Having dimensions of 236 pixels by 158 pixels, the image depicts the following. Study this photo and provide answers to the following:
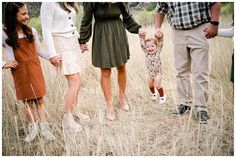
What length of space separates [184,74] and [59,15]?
1.21 meters

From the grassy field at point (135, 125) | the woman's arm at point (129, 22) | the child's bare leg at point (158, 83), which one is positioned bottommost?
the grassy field at point (135, 125)

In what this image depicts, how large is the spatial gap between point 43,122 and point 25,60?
0.53m

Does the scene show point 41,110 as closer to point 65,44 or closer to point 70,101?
point 70,101

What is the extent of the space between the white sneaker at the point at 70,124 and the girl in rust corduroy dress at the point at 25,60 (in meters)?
0.19

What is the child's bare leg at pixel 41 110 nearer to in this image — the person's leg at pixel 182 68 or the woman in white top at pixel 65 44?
the woman in white top at pixel 65 44

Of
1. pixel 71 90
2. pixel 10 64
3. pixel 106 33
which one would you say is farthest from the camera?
pixel 106 33

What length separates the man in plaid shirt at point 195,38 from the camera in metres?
3.26

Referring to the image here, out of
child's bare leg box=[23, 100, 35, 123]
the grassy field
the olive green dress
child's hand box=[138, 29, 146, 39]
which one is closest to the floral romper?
child's hand box=[138, 29, 146, 39]

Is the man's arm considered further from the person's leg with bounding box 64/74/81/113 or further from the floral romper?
the person's leg with bounding box 64/74/81/113

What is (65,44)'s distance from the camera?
11.0ft

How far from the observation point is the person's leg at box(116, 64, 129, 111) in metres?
3.75

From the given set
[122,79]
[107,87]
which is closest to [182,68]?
[122,79]

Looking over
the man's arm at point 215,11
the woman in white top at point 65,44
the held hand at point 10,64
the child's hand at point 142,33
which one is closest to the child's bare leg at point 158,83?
the child's hand at point 142,33

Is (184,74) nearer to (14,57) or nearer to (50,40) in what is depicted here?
(50,40)
